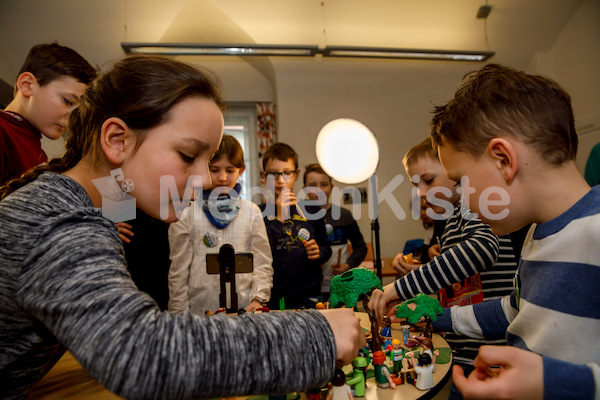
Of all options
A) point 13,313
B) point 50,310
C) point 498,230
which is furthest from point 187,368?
point 498,230

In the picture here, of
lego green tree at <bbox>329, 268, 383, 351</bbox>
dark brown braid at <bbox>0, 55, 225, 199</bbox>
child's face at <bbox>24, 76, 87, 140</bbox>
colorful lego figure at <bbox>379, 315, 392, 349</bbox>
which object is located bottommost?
colorful lego figure at <bbox>379, 315, 392, 349</bbox>

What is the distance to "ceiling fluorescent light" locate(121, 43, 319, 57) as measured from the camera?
11.2ft

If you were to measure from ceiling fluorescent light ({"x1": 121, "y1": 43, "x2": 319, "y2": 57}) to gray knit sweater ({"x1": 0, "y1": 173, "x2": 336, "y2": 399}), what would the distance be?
3.26 m

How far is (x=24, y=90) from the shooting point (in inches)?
58.8

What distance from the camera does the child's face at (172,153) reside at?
70 centimetres

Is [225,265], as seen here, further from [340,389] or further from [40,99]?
[40,99]

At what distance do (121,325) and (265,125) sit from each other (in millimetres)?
4366

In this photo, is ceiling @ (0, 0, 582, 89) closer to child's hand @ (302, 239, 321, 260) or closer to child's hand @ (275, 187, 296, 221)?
child's hand @ (275, 187, 296, 221)

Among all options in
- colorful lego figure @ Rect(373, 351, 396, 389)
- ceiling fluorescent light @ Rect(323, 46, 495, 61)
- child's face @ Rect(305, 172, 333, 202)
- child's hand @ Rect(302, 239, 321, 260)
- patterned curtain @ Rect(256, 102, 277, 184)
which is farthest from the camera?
patterned curtain @ Rect(256, 102, 277, 184)

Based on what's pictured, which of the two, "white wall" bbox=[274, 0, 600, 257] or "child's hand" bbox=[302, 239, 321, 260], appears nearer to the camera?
"child's hand" bbox=[302, 239, 321, 260]

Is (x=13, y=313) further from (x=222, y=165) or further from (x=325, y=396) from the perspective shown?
(x=222, y=165)

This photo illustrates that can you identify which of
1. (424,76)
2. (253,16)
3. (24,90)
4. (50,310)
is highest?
(253,16)

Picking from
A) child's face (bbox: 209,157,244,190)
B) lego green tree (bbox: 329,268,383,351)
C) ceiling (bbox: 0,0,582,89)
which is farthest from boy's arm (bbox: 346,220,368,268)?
ceiling (bbox: 0,0,582,89)

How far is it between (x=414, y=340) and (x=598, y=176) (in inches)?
88.1
